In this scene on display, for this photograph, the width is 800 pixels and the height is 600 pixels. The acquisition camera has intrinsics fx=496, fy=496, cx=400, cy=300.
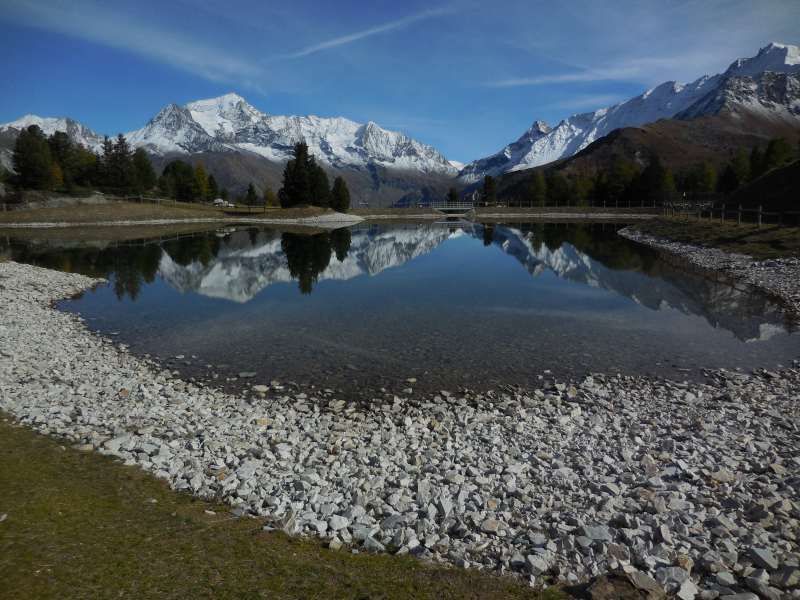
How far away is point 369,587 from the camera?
7609 mm

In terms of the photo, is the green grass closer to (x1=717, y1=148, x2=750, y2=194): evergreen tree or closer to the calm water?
the calm water

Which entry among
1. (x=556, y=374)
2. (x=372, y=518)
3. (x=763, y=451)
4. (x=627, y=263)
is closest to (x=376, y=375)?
(x=556, y=374)

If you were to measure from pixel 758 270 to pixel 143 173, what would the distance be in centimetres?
17778

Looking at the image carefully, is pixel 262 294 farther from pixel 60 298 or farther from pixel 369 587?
pixel 369 587

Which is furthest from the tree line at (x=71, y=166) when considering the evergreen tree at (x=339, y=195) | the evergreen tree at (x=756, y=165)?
the evergreen tree at (x=756, y=165)

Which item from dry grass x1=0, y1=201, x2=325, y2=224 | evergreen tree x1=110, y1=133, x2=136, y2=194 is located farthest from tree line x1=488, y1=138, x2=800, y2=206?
evergreen tree x1=110, y1=133, x2=136, y2=194

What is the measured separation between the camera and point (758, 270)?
137ft

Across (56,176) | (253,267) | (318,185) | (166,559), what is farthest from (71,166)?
(166,559)

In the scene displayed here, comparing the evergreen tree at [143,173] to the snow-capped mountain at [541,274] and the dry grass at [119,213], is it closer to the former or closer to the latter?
the dry grass at [119,213]

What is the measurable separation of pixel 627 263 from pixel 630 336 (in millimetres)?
32218

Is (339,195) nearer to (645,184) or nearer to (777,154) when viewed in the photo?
(645,184)

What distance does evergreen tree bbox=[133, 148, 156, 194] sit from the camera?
159625 mm

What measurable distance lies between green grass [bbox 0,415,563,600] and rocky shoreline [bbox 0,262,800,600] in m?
0.60

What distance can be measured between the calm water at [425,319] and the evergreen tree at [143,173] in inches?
4594
